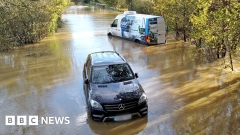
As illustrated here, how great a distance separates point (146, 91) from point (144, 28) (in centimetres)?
924

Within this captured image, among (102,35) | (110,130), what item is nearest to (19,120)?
(110,130)

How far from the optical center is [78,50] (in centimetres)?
1861

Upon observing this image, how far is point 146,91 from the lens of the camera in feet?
34.6

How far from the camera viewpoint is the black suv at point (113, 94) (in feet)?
25.1

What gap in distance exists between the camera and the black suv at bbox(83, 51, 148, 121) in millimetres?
7660

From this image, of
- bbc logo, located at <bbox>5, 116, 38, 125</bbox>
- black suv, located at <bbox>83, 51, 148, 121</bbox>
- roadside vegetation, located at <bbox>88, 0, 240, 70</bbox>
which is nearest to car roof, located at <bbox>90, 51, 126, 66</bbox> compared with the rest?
black suv, located at <bbox>83, 51, 148, 121</bbox>

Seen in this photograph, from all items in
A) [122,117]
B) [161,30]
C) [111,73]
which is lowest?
[122,117]

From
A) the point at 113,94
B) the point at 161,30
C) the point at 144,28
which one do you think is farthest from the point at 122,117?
the point at 161,30

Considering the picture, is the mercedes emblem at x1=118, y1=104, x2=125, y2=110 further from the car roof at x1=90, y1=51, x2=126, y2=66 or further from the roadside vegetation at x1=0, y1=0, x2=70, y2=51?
the roadside vegetation at x1=0, y1=0, x2=70, y2=51

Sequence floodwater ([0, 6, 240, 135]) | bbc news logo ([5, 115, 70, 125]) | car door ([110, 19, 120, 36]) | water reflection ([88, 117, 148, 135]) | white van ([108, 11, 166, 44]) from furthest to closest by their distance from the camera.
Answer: car door ([110, 19, 120, 36])
white van ([108, 11, 166, 44])
bbc news logo ([5, 115, 70, 125])
floodwater ([0, 6, 240, 135])
water reflection ([88, 117, 148, 135])

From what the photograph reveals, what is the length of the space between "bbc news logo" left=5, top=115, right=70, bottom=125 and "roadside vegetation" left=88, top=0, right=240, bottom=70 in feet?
21.5

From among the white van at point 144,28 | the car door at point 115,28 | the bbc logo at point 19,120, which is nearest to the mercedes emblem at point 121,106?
the bbc logo at point 19,120

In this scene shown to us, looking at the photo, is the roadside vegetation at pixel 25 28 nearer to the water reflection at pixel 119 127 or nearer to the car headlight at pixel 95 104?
the car headlight at pixel 95 104

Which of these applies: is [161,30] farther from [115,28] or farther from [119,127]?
[119,127]
